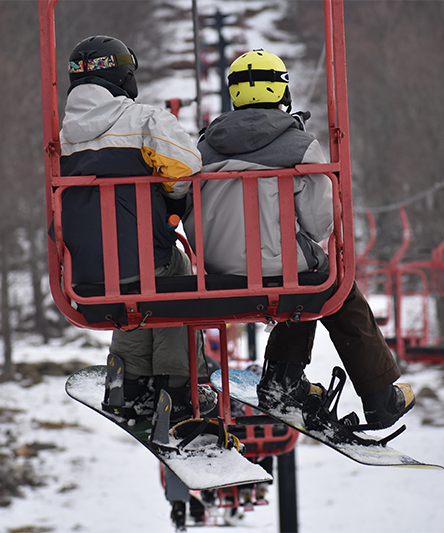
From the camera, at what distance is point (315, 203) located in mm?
2330

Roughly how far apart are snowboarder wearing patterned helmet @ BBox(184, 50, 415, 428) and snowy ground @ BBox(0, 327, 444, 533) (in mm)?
10942

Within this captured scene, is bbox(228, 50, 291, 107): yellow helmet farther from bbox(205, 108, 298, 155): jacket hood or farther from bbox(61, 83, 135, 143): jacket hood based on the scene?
bbox(61, 83, 135, 143): jacket hood

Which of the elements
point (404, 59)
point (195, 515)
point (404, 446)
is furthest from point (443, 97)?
point (195, 515)

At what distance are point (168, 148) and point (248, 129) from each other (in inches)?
13.3

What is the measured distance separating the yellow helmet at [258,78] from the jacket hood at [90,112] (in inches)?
16.9

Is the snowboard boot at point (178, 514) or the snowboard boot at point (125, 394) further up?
the snowboard boot at point (125, 394)

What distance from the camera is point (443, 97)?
64.4 feet

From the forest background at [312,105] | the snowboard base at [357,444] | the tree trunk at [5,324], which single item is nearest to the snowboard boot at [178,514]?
the snowboard base at [357,444]

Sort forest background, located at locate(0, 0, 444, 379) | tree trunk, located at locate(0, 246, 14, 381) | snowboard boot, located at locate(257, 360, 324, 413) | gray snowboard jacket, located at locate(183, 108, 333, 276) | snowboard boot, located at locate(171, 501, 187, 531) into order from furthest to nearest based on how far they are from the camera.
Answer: forest background, located at locate(0, 0, 444, 379), tree trunk, located at locate(0, 246, 14, 381), snowboard boot, located at locate(171, 501, 187, 531), snowboard boot, located at locate(257, 360, 324, 413), gray snowboard jacket, located at locate(183, 108, 333, 276)

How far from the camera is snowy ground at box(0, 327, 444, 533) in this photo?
1273 cm

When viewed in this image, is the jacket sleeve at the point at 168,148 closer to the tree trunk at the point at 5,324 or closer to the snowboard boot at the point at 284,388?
the snowboard boot at the point at 284,388

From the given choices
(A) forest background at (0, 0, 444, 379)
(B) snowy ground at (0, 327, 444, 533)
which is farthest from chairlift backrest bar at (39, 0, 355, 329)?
(B) snowy ground at (0, 327, 444, 533)

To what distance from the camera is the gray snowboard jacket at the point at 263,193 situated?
88.9 inches

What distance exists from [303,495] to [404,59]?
560 inches
